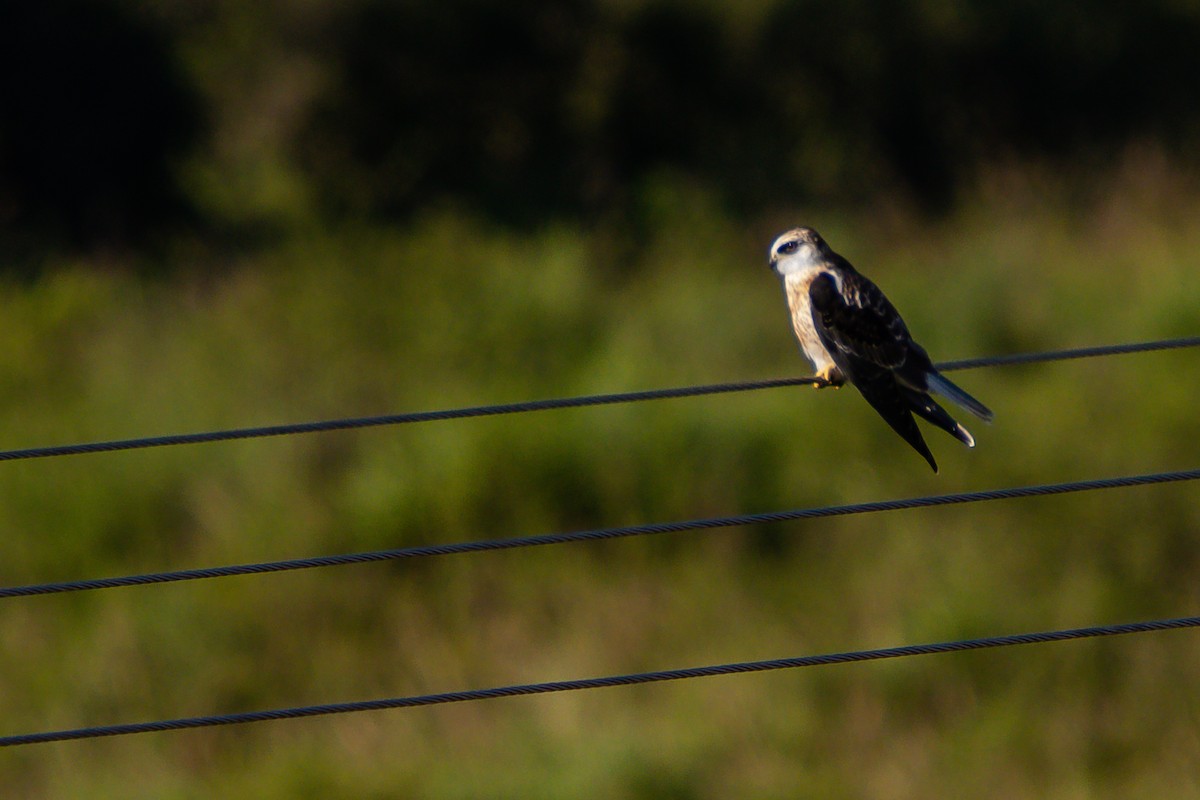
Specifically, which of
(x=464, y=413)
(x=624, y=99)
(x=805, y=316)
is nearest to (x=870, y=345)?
(x=805, y=316)

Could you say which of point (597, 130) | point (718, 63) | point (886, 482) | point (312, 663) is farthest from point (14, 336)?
point (718, 63)

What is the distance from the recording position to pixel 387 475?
852cm

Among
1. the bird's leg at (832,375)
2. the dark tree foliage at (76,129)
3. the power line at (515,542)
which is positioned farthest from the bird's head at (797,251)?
the dark tree foliage at (76,129)

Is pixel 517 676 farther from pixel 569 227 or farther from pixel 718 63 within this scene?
pixel 718 63

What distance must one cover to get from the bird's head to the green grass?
2.14m

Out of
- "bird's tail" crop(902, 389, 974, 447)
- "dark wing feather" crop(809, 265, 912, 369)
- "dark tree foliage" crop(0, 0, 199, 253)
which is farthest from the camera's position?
"dark tree foliage" crop(0, 0, 199, 253)

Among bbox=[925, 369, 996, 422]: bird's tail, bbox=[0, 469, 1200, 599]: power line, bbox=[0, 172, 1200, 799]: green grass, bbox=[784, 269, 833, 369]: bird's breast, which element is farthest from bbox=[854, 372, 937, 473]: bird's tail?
bbox=[0, 172, 1200, 799]: green grass

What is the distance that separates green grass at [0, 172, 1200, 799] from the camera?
636 cm

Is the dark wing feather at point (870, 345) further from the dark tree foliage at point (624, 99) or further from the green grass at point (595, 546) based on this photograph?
the dark tree foliage at point (624, 99)

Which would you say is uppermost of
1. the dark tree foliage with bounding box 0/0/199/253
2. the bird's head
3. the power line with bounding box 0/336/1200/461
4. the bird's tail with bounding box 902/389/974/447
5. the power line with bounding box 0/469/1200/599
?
the dark tree foliage with bounding box 0/0/199/253

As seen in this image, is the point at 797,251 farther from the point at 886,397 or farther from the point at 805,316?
the point at 886,397

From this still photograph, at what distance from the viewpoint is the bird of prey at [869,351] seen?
4301mm

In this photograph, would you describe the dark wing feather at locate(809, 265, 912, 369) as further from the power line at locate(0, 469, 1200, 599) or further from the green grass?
the green grass

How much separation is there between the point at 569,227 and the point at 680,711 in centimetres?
882
